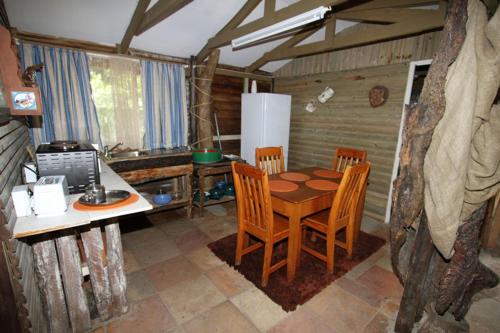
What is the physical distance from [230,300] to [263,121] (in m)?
2.67

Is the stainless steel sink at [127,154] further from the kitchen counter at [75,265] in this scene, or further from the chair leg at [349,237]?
the chair leg at [349,237]

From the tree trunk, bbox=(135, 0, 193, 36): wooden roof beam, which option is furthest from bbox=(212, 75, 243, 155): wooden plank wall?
the tree trunk

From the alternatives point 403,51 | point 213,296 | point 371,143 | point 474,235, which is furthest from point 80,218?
point 403,51

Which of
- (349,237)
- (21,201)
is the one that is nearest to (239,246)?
(349,237)

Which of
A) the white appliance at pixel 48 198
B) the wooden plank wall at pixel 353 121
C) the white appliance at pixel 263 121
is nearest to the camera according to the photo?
the white appliance at pixel 48 198

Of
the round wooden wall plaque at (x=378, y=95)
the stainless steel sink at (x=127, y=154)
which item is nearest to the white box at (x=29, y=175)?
the stainless steel sink at (x=127, y=154)

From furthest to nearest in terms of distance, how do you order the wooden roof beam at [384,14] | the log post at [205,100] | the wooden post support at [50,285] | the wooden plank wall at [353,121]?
the log post at [205,100] < the wooden plank wall at [353,121] < the wooden roof beam at [384,14] < the wooden post support at [50,285]

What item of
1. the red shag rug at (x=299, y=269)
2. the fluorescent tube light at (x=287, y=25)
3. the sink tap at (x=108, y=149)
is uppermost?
the fluorescent tube light at (x=287, y=25)

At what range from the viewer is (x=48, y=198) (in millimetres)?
1294

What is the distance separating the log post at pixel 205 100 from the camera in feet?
11.3

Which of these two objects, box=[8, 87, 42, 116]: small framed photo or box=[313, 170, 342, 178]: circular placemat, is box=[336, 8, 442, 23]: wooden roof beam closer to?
box=[313, 170, 342, 178]: circular placemat

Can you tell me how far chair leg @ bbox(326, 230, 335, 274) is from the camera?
2121mm

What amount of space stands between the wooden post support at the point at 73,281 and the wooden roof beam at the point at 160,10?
205 centimetres

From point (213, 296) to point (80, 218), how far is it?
119 cm
